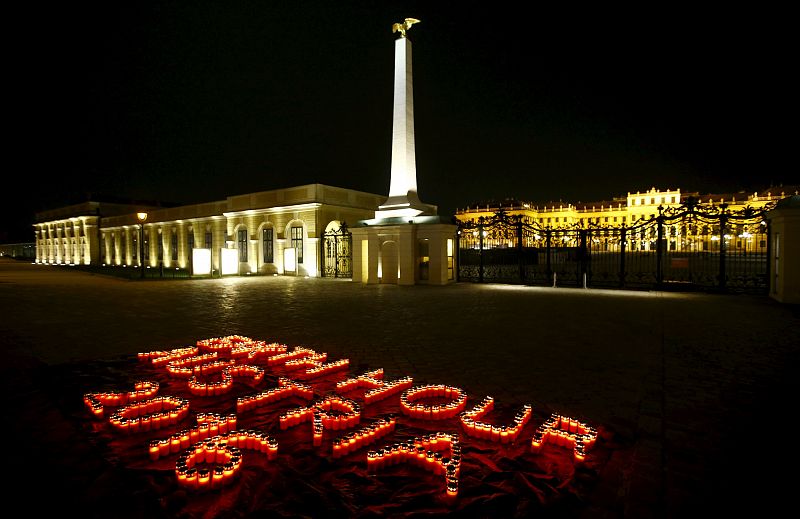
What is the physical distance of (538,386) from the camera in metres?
5.52

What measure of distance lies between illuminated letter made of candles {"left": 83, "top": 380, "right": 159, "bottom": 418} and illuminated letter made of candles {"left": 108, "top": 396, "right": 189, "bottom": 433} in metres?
0.15

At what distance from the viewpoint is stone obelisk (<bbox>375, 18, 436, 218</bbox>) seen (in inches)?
811

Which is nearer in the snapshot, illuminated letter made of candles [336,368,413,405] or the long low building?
illuminated letter made of candles [336,368,413,405]

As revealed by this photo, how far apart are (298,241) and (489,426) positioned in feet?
93.5

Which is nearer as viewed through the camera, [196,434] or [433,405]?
[196,434]

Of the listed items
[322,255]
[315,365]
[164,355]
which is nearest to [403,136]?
[322,255]

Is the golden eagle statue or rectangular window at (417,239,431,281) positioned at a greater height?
the golden eagle statue

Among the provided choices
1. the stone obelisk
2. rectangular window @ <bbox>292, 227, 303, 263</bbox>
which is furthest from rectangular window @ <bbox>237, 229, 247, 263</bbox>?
the stone obelisk

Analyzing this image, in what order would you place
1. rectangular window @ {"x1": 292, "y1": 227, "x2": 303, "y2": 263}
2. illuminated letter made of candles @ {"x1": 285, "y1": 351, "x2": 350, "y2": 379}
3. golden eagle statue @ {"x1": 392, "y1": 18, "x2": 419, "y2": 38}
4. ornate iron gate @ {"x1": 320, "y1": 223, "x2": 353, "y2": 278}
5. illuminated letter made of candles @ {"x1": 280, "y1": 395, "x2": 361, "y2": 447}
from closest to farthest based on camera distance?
illuminated letter made of candles @ {"x1": 280, "y1": 395, "x2": 361, "y2": 447}, illuminated letter made of candles @ {"x1": 285, "y1": 351, "x2": 350, "y2": 379}, golden eagle statue @ {"x1": 392, "y1": 18, "x2": 419, "y2": 38}, ornate iron gate @ {"x1": 320, "y1": 223, "x2": 353, "y2": 278}, rectangular window @ {"x1": 292, "y1": 227, "x2": 303, "y2": 263}

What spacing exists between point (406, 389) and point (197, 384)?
8.81 ft

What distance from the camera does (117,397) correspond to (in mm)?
5078

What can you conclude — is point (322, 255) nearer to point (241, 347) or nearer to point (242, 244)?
point (242, 244)

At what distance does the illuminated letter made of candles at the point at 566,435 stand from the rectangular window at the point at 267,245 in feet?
103

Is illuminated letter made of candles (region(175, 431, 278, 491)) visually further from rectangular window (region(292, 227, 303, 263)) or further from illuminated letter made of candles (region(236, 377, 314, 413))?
rectangular window (region(292, 227, 303, 263))
